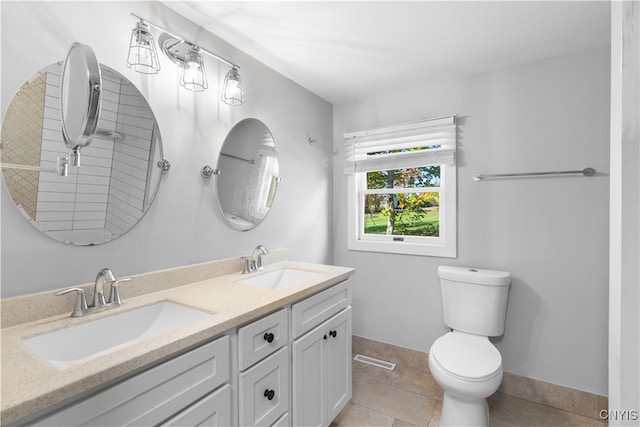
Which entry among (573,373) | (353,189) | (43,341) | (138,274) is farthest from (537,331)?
(43,341)

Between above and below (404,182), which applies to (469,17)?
above

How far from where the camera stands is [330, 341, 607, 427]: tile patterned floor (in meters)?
1.91

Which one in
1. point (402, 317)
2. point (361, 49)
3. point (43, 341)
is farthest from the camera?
point (402, 317)

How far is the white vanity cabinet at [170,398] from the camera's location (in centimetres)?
75

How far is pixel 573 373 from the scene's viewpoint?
6.58ft

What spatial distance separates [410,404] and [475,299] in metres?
0.83

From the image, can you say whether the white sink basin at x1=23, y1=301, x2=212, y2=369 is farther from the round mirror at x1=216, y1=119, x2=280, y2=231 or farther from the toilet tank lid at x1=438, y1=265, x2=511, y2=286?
the toilet tank lid at x1=438, y1=265, x2=511, y2=286

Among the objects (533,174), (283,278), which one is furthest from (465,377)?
(533,174)

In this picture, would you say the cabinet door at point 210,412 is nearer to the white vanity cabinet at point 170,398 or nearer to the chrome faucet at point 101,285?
the white vanity cabinet at point 170,398

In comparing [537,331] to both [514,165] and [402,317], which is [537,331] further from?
[514,165]

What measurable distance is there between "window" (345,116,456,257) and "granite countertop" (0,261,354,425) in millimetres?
1281

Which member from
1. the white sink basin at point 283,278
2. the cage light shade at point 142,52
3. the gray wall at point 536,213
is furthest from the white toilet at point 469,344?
the cage light shade at point 142,52

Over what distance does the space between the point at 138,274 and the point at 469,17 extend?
6.83 ft

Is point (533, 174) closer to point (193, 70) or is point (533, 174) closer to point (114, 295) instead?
point (193, 70)
